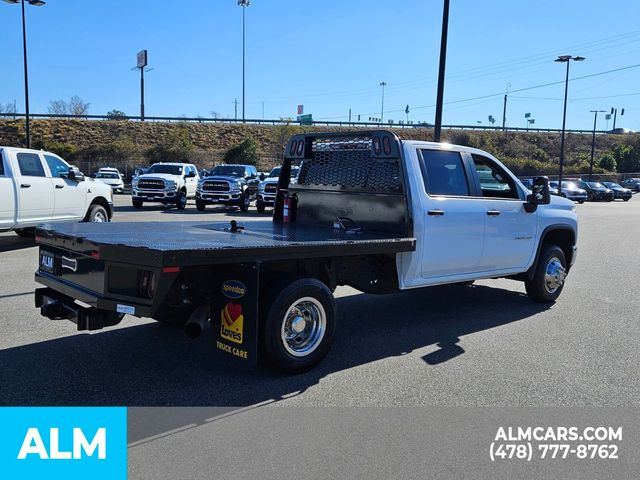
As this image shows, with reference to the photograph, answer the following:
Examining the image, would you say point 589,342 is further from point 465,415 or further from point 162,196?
point 162,196

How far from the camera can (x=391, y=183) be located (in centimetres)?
623

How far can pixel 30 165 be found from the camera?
37.9 ft

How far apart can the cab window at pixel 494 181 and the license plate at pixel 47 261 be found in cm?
480

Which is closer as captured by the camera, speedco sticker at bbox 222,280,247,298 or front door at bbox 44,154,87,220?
speedco sticker at bbox 222,280,247,298

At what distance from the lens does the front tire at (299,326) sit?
4695mm

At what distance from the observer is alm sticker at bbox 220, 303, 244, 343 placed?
4.62 m

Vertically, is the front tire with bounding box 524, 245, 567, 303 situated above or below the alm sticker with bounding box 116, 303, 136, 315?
below

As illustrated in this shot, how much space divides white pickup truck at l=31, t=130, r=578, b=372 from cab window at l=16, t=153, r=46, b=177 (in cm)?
648

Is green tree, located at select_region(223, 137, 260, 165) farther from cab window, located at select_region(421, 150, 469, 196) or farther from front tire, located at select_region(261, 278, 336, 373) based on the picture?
front tire, located at select_region(261, 278, 336, 373)

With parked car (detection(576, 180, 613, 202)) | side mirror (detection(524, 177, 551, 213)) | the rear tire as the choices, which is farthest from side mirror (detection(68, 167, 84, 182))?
parked car (detection(576, 180, 613, 202))

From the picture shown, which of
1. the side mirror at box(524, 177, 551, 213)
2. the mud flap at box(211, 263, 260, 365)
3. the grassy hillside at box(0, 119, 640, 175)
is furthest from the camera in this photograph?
the grassy hillside at box(0, 119, 640, 175)

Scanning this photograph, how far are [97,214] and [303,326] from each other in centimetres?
952

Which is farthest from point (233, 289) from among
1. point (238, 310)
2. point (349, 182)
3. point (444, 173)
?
point (444, 173)

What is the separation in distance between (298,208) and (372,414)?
352 cm
